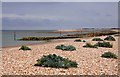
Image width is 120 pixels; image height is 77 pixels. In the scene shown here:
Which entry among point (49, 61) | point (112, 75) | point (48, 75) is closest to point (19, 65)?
point (49, 61)

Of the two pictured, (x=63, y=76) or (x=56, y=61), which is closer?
(x=63, y=76)

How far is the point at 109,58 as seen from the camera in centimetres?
2025

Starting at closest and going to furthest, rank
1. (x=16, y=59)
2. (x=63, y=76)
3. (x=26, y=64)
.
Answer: (x=63, y=76), (x=26, y=64), (x=16, y=59)

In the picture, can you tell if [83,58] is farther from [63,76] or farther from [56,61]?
[63,76]

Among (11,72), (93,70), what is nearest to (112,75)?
(93,70)

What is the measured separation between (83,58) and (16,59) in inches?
160

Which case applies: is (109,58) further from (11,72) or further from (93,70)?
(11,72)

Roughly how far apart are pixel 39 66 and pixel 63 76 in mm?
2568

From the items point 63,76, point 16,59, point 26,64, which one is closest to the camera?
point 63,76

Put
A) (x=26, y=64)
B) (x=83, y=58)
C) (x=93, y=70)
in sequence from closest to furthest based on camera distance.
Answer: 1. (x=93, y=70)
2. (x=26, y=64)
3. (x=83, y=58)

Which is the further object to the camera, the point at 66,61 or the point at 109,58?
the point at 109,58

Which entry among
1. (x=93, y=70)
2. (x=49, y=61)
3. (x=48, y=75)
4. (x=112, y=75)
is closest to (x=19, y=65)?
(x=49, y=61)

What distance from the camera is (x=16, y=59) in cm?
1825

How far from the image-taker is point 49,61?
53.4 feet
